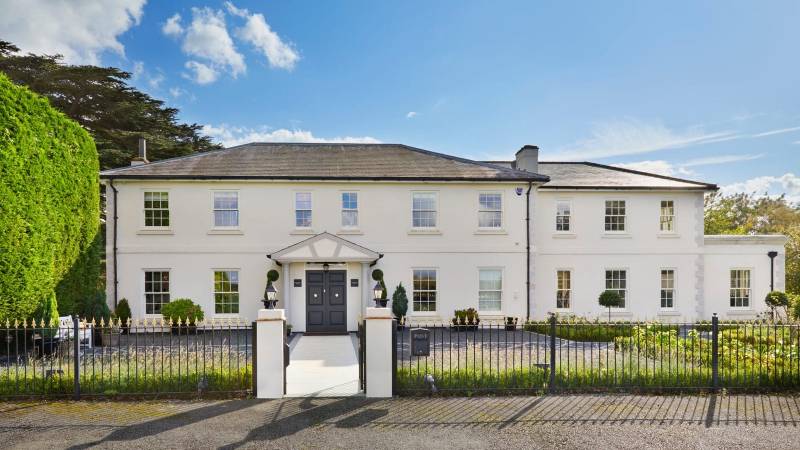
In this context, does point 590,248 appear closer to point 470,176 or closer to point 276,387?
point 470,176

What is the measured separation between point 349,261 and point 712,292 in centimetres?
1656

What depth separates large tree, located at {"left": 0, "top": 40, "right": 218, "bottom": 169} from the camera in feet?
88.5

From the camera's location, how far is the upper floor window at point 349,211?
17.4 metres

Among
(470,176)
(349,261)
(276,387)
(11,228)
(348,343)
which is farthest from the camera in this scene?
(470,176)

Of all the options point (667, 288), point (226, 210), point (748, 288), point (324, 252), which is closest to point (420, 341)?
point (324, 252)

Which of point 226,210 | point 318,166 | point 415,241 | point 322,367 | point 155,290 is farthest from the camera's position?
point 318,166

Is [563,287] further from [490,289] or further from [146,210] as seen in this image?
[146,210]

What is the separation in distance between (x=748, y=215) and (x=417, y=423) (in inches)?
1885

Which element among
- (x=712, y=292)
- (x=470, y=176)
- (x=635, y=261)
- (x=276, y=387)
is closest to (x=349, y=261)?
(x=470, y=176)

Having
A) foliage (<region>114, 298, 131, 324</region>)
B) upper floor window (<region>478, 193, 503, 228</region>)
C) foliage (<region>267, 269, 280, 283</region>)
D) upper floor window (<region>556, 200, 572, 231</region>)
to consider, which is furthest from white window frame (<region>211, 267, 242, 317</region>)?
upper floor window (<region>556, 200, 572, 231</region>)

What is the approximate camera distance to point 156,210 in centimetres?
1695

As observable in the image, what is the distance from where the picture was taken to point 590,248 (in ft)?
61.1

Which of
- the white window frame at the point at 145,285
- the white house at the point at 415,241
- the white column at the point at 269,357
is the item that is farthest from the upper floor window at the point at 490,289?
the white window frame at the point at 145,285

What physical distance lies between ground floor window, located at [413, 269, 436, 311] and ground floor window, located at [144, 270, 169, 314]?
1004cm
